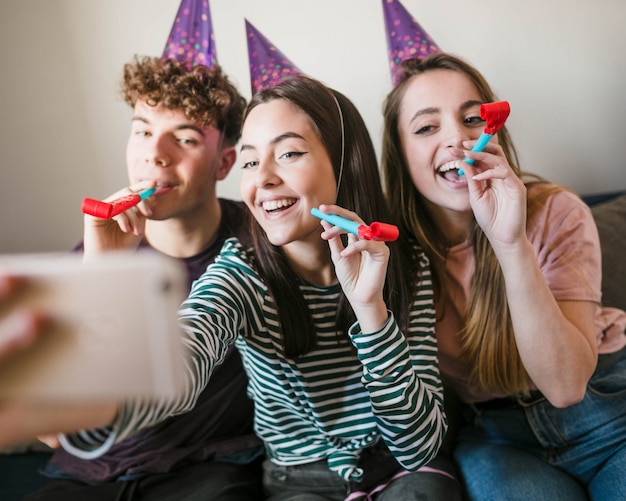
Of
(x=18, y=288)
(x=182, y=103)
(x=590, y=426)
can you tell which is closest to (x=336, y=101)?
(x=182, y=103)

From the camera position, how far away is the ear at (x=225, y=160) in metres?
1.08

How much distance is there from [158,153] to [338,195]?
13.8 inches

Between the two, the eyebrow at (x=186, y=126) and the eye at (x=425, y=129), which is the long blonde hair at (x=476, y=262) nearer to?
the eye at (x=425, y=129)

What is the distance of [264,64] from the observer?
100 cm

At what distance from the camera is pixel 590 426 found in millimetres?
917

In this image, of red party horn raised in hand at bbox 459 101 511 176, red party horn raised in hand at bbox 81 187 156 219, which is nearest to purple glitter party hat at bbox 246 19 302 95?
red party horn raised in hand at bbox 81 187 156 219

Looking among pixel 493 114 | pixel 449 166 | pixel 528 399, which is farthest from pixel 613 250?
pixel 493 114

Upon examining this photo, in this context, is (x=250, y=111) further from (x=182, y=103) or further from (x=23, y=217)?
(x=23, y=217)

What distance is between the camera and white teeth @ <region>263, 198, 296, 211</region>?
2.60 ft

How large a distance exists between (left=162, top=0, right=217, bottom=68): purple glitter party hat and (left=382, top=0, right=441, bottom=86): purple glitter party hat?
1.19 ft

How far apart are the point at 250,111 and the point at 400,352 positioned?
1.46 feet

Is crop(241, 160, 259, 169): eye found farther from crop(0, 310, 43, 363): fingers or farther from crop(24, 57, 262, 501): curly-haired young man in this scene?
crop(0, 310, 43, 363): fingers

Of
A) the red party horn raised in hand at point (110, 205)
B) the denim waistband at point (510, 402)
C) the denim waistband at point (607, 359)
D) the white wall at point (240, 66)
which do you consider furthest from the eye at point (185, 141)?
the denim waistband at point (607, 359)

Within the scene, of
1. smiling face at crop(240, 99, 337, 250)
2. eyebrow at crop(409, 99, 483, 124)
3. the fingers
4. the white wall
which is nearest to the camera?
the fingers
